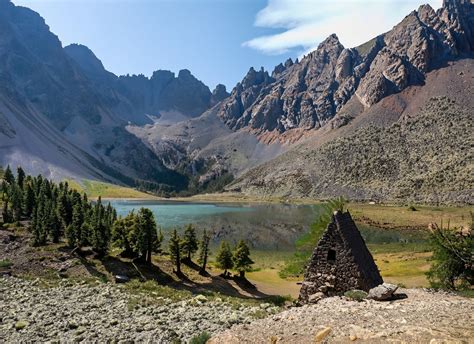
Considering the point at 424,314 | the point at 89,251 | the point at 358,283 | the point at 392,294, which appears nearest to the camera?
the point at 424,314

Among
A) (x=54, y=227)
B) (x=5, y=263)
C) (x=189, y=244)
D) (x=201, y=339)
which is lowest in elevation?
(x=189, y=244)

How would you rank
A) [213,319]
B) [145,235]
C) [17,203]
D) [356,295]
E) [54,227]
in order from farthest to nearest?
[17,203] → [54,227] → [145,235] → [213,319] → [356,295]

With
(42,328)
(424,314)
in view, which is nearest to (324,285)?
(424,314)

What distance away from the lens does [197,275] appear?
5653 centimetres

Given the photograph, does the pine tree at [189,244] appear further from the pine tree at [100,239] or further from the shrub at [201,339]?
the shrub at [201,339]

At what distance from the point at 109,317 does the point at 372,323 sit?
18.0 meters

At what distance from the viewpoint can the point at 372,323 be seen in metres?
15.0

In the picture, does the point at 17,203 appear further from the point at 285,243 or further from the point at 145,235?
the point at 285,243

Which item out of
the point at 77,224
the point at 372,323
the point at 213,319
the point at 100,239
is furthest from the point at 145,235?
the point at 372,323

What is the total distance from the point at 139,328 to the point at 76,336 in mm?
3762

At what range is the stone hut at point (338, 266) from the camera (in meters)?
21.3

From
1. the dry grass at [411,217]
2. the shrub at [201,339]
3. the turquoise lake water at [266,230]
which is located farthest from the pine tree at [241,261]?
the dry grass at [411,217]

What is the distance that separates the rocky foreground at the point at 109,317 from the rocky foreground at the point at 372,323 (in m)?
3.84

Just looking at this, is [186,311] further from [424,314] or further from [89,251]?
[89,251]
